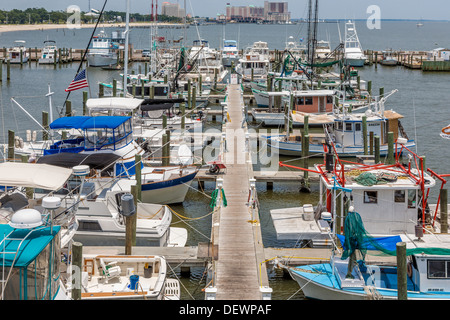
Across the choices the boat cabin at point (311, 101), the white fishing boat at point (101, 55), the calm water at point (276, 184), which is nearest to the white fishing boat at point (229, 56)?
the calm water at point (276, 184)

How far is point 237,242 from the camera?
21875 mm

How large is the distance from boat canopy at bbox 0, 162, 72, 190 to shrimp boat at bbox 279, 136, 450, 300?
7.33 m

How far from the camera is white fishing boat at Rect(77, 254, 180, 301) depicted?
17109mm

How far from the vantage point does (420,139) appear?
149 ft

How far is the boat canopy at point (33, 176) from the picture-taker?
1886 cm

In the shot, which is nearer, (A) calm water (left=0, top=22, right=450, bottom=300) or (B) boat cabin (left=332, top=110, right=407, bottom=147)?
(A) calm water (left=0, top=22, right=450, bottom=300)

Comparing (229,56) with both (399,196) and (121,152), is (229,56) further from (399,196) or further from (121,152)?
(399,196)

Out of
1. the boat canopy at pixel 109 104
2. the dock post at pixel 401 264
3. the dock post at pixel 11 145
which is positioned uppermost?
the boat canopy at pixel 109 104

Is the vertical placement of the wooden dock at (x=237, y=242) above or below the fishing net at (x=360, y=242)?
below

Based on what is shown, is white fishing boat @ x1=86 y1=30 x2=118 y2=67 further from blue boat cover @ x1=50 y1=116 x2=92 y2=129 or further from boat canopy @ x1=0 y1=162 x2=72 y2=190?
boat canopy @ x1=0 y1=162 x2=72 y2=190

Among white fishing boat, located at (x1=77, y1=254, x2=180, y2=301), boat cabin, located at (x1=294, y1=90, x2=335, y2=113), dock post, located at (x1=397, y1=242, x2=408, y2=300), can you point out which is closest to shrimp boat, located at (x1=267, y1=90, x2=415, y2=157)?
boat cabin, located at (x1=294, y1=90, x2=335, y2=113)

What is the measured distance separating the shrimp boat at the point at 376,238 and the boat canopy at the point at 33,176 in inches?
289

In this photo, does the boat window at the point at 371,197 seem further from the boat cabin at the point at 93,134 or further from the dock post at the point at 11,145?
the dock post at the point at 11,145

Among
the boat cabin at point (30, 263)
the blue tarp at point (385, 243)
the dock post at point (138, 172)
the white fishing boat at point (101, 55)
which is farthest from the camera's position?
the white fishing boat at point (101, 55)
